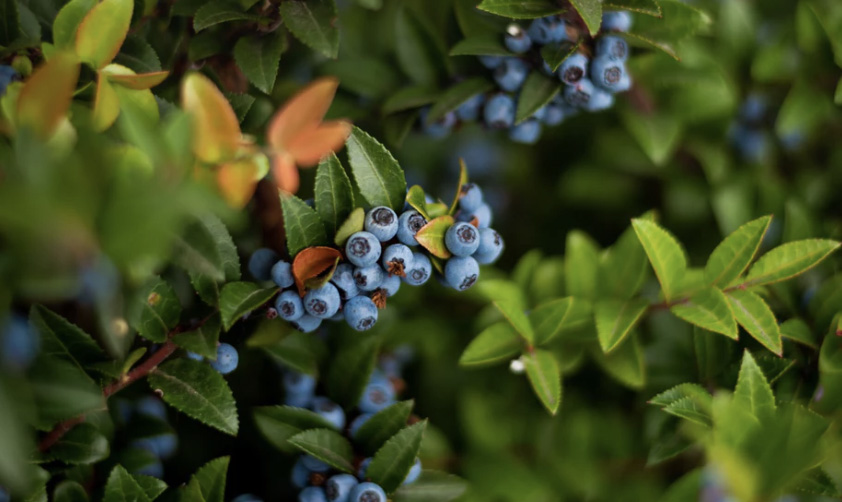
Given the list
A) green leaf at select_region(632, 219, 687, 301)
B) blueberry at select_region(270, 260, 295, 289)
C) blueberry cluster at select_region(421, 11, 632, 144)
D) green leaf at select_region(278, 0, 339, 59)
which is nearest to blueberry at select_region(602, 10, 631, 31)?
blueberry cluster at select_region(421, 11, 632, 144)

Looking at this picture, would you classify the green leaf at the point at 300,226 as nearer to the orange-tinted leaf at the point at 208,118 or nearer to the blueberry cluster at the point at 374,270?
the blueberry cluster at the point at 374,270

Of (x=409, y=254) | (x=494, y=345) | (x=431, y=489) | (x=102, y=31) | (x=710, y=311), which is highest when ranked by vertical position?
(x=102, y=31)

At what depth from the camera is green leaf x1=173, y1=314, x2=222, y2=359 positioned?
85 cm

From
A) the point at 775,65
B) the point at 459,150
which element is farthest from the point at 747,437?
the point at 459,150

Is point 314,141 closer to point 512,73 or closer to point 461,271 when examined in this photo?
point 461,271

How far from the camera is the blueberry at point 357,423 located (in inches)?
40.1

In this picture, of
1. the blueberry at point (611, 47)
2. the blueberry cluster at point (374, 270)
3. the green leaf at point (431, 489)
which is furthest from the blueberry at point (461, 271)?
the blueberry at point (611, 47)

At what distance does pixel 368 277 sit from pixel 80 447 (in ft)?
1.46

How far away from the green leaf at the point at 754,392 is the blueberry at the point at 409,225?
444 millimetres

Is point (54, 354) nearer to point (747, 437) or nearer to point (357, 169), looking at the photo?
point (357, 169)

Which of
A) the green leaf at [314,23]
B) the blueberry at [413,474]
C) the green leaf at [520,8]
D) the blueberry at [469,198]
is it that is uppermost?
the green leaf at [520,8]

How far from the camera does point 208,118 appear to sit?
69cm

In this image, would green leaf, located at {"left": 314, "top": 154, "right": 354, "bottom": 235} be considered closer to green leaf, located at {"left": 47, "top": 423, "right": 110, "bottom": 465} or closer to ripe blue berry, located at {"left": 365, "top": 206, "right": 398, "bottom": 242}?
ripe blue berry, located at {"left": 365, "top": 206, "right": 398, "bottom": 242}

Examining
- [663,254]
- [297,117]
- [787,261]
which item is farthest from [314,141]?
[787,261]
